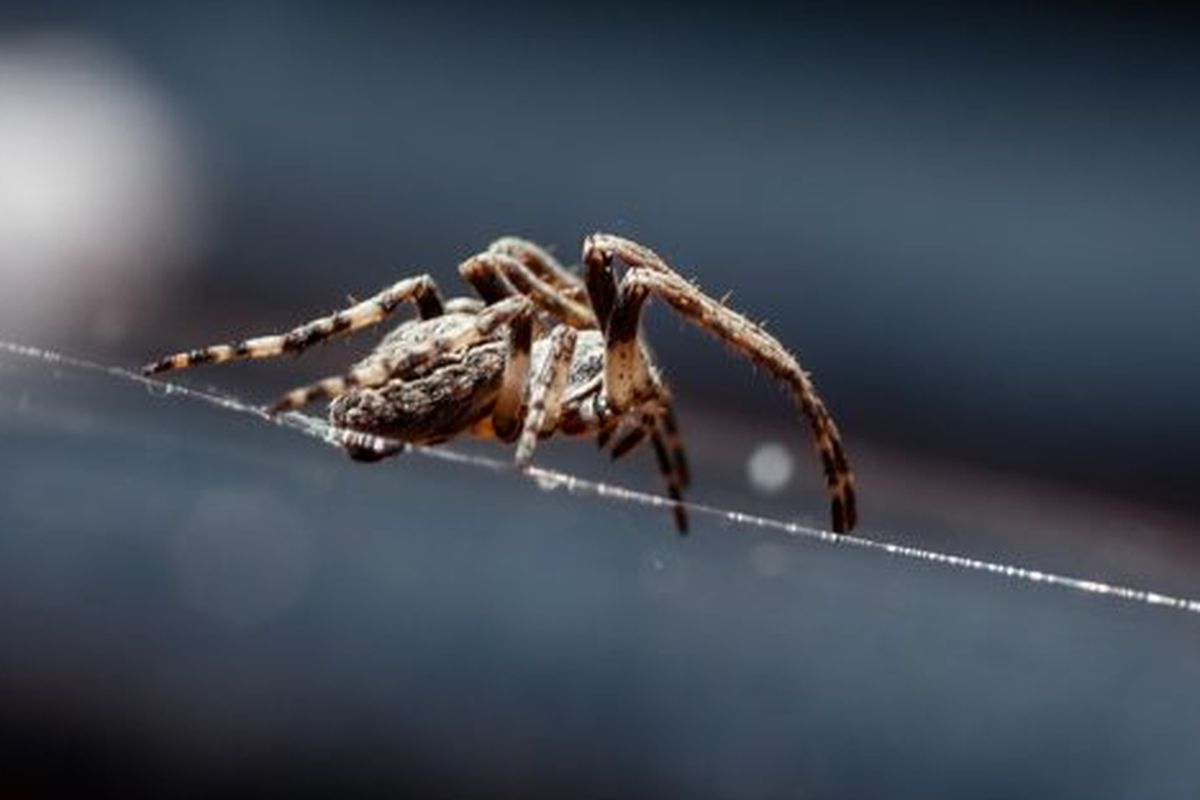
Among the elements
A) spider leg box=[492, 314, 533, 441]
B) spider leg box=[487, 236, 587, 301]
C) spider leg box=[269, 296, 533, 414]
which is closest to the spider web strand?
spider leg box=[269, 296, 533, 414]

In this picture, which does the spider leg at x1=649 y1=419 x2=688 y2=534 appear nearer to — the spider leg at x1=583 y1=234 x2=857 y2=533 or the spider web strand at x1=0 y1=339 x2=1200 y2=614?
the spider leg at x1=583 y1=234 x2=857 y2=533

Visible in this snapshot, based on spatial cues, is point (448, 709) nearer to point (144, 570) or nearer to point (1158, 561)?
point (144, 570)

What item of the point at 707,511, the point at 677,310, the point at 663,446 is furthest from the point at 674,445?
the point at 707,511

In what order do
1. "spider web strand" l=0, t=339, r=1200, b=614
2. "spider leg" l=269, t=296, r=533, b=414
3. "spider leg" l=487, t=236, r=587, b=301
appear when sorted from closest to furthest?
"spider web strand" l=0, t=339, r=1200, b=614 → "spider leg" l=269, t=296, r=533, b=414 → "spider leg" l=487, t=236, r=587, b=301

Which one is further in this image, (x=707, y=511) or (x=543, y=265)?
(x=543, y=265)

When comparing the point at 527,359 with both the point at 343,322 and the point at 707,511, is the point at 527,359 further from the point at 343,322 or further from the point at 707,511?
the point at 707,511
